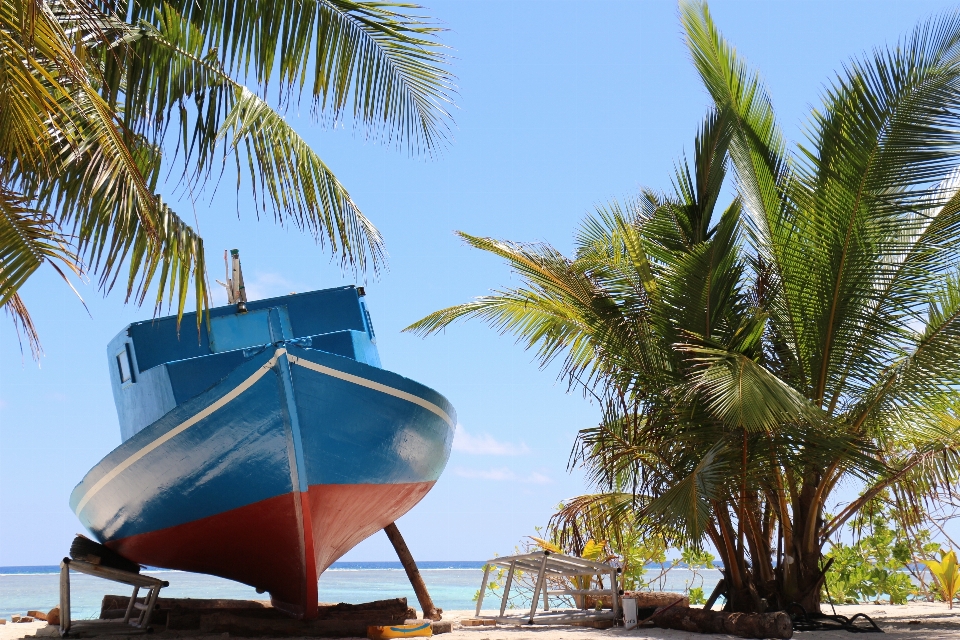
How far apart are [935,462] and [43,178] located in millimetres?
7897

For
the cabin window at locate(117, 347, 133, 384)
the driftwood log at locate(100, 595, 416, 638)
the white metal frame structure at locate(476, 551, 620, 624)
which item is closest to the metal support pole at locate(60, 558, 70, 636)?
the driftwood log at locate(100, 595, 416, 638)

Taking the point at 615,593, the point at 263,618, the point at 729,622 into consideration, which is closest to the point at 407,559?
the point at 615,593

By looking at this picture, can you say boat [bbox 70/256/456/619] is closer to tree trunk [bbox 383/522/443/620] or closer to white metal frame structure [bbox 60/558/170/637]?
white metal frame structure [bbox 60/558/170/637]

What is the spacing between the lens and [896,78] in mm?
7848

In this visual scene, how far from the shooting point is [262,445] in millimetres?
7301

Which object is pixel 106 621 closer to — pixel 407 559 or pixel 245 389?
pixel 245 389

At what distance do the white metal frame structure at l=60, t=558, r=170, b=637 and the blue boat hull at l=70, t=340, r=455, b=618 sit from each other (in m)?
0.43

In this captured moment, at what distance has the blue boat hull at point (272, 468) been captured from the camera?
283 inches

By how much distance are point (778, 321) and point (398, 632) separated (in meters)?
4.63

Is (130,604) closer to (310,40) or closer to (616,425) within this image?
(616,425)

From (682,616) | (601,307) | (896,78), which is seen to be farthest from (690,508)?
(896,78)

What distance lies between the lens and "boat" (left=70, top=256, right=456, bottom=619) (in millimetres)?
7250

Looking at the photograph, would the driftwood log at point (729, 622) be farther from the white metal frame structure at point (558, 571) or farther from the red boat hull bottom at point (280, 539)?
the red boat hull bottom at point (280, 539)

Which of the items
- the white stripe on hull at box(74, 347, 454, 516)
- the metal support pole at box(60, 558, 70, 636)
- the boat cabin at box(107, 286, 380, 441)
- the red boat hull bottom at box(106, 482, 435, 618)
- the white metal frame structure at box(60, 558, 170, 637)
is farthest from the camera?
the boat cabin at box(107, 286, 380, 441)
